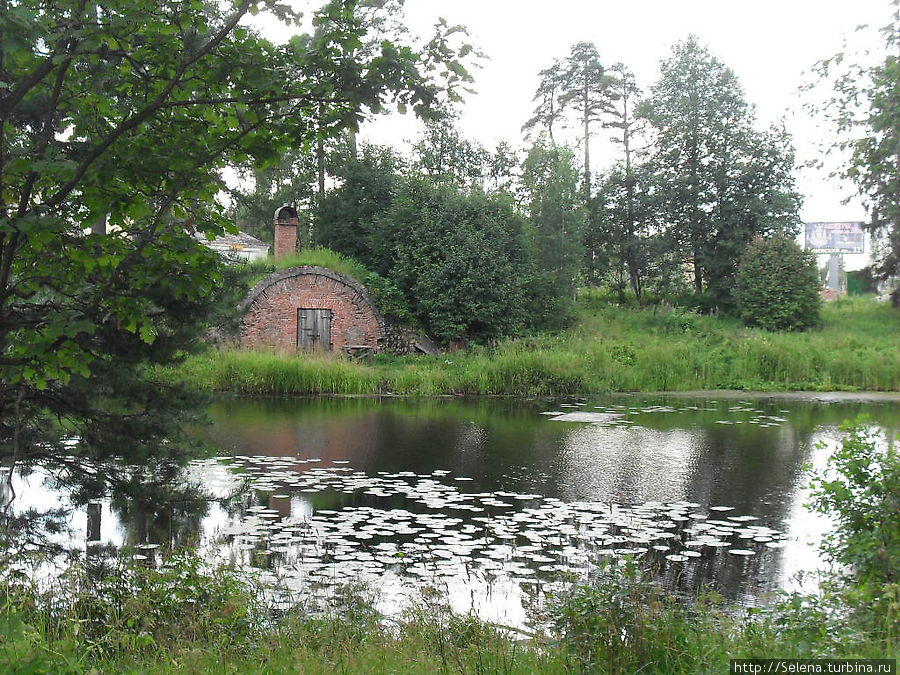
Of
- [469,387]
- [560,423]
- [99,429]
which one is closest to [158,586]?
[99,429]

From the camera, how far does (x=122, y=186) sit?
532 centimetres

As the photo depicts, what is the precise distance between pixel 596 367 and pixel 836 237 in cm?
3852

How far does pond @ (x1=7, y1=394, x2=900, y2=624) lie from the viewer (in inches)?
267

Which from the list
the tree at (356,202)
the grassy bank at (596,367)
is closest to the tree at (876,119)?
the grassy bank at (596,367)

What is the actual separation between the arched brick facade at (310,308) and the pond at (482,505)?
11.6 meters

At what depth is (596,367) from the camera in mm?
24078

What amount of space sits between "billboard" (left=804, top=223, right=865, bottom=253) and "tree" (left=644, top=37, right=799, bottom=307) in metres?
17.4

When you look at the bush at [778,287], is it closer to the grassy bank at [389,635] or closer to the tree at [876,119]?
the tree at [876,119]

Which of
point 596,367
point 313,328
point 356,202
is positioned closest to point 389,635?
point 596,367

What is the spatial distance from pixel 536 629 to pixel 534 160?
3288cm

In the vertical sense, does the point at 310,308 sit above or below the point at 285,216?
below

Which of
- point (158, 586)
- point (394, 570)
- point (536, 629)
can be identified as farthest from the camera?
point (394, 570)

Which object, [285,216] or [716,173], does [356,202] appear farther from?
[716,173]

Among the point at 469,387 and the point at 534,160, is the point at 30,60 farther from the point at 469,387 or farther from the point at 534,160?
the point at 534,160
